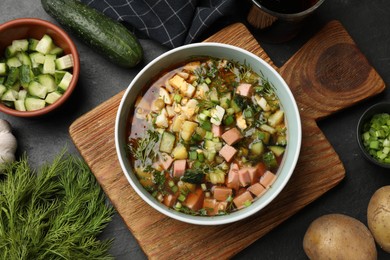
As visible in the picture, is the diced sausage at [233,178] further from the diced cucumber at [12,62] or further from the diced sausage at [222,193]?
the diced cucumber at [12,62]

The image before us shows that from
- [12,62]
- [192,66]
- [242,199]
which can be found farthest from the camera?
[12,62]

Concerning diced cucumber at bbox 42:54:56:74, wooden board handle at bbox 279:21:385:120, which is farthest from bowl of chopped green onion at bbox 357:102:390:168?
diced cucumber at bbox 42:54:56:74

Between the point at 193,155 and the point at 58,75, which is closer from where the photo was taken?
the point at 193,155

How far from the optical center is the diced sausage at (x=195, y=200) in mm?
2768

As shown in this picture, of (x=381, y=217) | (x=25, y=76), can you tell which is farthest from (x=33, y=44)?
(x=381, y=217)

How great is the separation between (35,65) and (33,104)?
246mm

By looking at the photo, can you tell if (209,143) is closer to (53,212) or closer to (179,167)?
(179,167)

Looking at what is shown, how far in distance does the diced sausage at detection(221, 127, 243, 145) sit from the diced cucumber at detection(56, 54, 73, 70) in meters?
0.93

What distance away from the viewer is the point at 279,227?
3170 mm

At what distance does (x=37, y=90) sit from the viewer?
9.96ft

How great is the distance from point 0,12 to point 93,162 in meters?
1.04

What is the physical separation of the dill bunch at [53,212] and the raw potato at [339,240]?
1.07m

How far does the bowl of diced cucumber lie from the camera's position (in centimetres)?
301

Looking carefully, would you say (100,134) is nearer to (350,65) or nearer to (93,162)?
(93,162)
